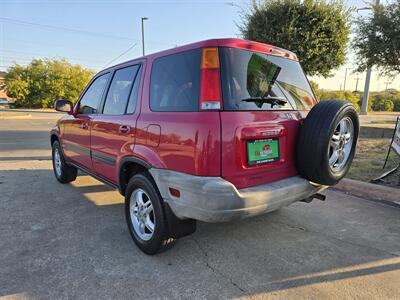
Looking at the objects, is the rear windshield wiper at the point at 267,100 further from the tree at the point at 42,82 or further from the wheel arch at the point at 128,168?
the tree at the point at 42,82

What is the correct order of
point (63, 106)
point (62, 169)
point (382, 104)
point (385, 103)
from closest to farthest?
1. point (63, 106)
2. point (62, 169)
3. point (385, 103)
4. point (382, 104)

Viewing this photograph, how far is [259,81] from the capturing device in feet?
8.61

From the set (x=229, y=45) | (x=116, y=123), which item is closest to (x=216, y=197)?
(x=229, y=45)

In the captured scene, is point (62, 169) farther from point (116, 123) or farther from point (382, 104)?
point (382, 104)

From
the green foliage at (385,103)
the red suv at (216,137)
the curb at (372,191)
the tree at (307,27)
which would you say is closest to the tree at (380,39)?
the tree at (307,27)

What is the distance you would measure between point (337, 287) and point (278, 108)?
1573 millimetres

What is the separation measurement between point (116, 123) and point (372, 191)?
13.0 ft

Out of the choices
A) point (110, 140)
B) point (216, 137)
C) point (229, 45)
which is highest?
point (229, 45)

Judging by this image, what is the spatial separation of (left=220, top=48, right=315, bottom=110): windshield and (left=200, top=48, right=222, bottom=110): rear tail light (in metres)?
0.05

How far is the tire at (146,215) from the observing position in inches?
104

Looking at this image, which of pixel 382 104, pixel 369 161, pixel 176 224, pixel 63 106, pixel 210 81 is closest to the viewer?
pixel 210 81

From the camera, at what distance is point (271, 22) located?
345 inches

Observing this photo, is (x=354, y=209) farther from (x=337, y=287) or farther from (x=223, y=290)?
(x=223, y=290)

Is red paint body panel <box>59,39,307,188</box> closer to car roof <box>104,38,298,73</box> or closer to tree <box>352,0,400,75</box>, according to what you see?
car roof <box>104,38,298,73</box>
